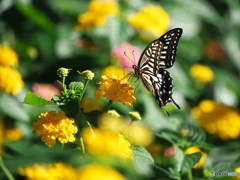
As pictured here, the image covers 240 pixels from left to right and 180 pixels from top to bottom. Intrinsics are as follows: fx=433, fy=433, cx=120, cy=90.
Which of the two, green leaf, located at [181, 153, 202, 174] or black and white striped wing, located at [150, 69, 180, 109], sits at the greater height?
A: black and white striped wing, located at [150, 69, 180, 109]

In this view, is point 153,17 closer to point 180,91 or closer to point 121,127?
point 180,91

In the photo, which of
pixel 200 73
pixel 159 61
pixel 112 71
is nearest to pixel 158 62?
pixel 159 61

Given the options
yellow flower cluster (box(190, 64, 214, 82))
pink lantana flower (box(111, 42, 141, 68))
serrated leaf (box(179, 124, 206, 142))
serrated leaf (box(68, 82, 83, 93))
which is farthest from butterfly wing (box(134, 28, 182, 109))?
yellow flower cluster (box(190, 64, 214, 82))

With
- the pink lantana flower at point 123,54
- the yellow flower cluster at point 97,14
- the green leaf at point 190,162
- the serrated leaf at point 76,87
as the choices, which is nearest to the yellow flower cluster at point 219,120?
the pink lantana flower at point 123,54

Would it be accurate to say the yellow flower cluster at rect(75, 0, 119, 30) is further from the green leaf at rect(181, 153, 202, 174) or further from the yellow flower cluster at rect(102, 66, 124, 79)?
the green leaf at rect(181, 153, 202, 174)

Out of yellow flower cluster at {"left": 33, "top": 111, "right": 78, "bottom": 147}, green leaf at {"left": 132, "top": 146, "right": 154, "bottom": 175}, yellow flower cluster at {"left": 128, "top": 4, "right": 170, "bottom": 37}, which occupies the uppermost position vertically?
yellow flower cluster at {"left": 128, "top": 4, "right": 170, "bottom": 37}
